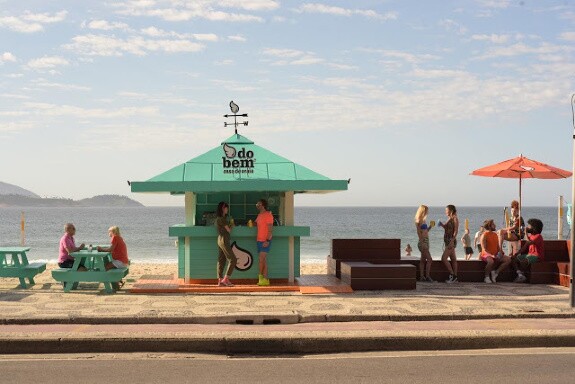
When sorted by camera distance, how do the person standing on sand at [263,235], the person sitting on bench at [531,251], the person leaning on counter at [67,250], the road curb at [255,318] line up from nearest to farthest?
1. the road curb at [255,318]
2. the person leaning on counter at [67,250]
3. the person standing on sand at [263,235]
4. the person sitting on bench at [531,251]

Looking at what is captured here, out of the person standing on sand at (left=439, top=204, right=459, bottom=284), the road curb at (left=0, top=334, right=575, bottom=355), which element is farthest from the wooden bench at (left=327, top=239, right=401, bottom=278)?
the road curb at (left=0, top=334, right=575, bottom=355)

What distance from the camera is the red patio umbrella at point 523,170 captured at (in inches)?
700

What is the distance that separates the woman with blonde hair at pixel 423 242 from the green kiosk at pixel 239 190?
1.84 meters

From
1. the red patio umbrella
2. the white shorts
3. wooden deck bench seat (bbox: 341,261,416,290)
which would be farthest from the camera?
the red patio umbrella

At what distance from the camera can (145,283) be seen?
15250 mm

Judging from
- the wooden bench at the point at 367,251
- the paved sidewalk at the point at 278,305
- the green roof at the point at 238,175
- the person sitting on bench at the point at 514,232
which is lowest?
the paved sidewalk at the point at 278,305

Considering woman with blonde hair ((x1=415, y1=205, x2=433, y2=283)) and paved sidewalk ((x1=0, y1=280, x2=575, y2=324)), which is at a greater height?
woman with blonde hair ((x1=415, y1=205, x2=433, y2=283))

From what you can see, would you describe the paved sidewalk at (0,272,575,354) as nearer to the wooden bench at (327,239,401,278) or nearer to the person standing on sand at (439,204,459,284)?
the person standing on sand at (439,204,459,284)

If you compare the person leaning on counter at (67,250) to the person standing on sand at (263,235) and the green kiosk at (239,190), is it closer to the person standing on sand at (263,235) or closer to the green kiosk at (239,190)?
the green kiosk at (239,190)

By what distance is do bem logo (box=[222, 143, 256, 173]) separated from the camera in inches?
613

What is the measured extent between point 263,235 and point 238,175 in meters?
1.35

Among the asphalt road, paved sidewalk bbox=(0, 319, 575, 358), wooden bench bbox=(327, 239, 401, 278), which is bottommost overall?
the asphalt road

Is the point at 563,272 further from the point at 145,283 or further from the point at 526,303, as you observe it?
the point at 145,283

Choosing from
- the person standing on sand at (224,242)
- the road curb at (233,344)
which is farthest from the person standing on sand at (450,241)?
the road curb at (233,344)
